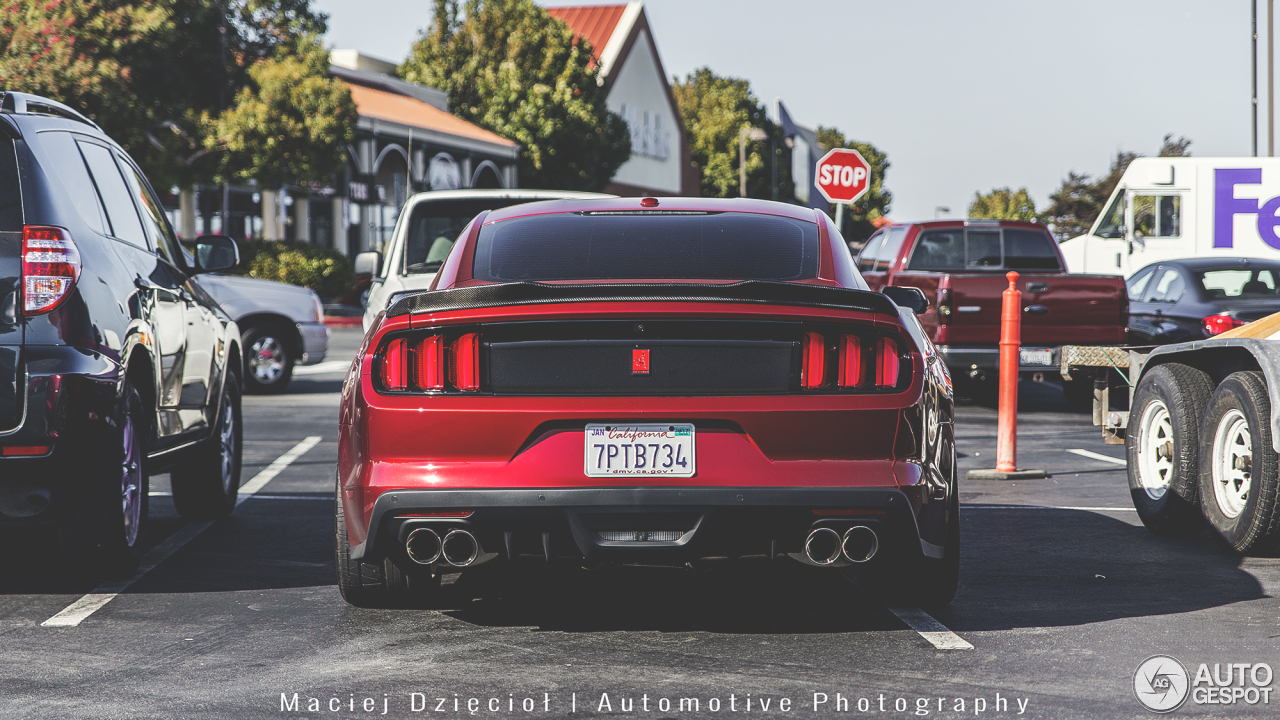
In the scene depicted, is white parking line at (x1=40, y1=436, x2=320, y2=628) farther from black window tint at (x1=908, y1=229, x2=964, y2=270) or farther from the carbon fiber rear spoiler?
black window tint at (x1=908, y1=229, x2=964, y2=270)

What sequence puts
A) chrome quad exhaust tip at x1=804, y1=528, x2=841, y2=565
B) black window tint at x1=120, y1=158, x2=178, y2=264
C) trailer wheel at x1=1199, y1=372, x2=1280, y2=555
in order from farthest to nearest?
1. black window tint at x1=120, y1=158, x2=178, y2=264
2. trailer wheel at x1=1199, y1=372, x2=1280, y2=555
3. chrome quad exhaust tip at x1=804, y1=528, x2=841, y2=565

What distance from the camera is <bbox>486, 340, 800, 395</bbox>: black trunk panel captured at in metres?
4.65

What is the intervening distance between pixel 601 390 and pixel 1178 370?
12.4 feet

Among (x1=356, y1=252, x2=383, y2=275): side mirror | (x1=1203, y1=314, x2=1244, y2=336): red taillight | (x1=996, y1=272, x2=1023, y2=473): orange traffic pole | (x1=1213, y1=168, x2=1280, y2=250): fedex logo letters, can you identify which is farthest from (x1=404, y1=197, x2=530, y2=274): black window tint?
(x1=1213, y1=168, x2=1280, y2=250): fedex logo letters

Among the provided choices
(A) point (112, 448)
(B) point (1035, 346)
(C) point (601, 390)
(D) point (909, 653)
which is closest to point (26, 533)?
(A) point (112, 448)

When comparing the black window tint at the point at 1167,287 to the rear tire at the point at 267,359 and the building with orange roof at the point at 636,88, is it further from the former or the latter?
the building with orange roof at the point at 636,88

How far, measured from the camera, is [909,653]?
4703mm

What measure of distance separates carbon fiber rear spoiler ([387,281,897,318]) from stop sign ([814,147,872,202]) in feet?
42.6

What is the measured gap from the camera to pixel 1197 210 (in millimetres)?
20859

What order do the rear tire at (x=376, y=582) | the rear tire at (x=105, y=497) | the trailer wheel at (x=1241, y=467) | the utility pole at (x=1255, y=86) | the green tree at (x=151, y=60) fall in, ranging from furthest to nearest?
the utility pole at (x=1255, y=86)
the green tree at (x=151, y=60)
the trailer wheel at (x=1241, y=467)
the rear tire at (x=105, y=497)
the rear tire at (x=376, y=582)

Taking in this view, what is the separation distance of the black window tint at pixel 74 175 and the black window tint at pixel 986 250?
11289 mm

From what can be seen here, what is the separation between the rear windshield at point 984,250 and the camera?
51.8ft

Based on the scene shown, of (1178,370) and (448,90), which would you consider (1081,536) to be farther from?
(448,90)

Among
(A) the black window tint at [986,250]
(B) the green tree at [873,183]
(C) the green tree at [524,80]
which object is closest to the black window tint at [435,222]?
(A) the black window tint at [986,250]
